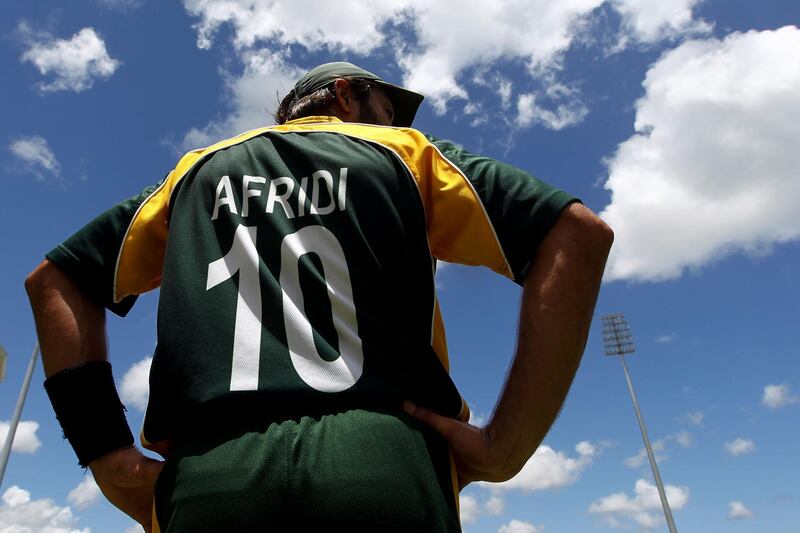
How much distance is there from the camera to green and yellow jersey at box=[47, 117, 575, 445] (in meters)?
1.37

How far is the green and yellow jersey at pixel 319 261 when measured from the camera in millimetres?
1373

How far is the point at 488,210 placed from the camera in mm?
1537

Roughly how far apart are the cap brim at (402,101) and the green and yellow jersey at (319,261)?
587 millimetres

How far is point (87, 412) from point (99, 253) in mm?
451

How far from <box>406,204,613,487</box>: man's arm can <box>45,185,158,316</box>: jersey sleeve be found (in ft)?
3.44

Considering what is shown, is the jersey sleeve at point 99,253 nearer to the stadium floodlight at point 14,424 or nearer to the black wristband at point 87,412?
the black wristband at point 87,412

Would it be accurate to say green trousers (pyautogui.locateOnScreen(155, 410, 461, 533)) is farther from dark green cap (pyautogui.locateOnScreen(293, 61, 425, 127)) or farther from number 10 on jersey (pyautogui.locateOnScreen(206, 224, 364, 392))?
dark green cap (pyautogui.locateOnScreen(293, 61, 425, 127))

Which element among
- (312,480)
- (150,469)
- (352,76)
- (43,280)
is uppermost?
(352,76)

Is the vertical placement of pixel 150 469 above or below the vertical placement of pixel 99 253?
below

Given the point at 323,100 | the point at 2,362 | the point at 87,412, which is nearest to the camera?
the point at 87,412

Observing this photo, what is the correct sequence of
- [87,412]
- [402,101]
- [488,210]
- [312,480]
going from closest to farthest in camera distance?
1. [312,480]
2. [488,210]
3. [87,412]
4. [402,101]

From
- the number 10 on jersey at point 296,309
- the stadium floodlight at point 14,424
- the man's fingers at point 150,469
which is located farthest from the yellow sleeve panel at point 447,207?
the stadium floodlight at point 14,424

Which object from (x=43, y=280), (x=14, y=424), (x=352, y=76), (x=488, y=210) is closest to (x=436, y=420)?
(x=488, y=210)

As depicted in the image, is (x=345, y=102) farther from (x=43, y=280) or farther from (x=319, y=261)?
(x=43, y=280)
